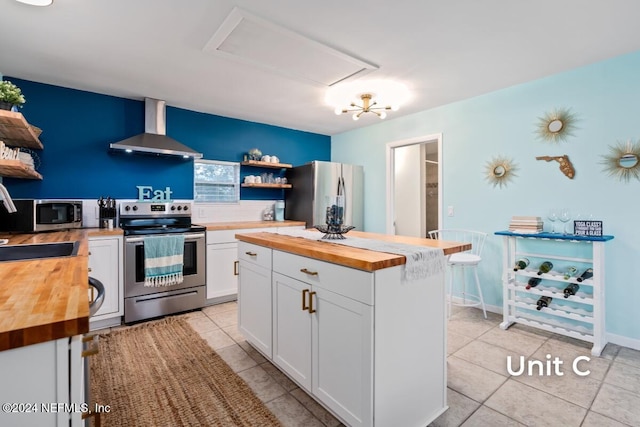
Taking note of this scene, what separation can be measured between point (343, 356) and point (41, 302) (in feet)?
4.05

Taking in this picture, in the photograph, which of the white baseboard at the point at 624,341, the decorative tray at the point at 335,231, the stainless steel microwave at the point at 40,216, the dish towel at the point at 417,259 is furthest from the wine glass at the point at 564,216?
the stainless steel microwave at the point at 40,216

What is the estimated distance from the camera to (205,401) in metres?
1.86

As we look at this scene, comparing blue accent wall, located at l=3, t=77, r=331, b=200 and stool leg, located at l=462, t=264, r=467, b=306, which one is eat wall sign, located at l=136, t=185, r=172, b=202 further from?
stool leg, located at l=462, t=264, r=467, b=306

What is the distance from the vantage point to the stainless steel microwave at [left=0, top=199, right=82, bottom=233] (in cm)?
254

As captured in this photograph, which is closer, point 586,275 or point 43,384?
point 43,384

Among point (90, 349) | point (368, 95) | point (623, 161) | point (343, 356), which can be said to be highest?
point (368, 95)

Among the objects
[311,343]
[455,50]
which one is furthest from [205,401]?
[455,50]

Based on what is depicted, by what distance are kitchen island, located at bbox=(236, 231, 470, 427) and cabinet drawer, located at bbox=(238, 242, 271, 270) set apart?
14cm

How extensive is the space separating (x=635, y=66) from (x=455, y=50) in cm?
149

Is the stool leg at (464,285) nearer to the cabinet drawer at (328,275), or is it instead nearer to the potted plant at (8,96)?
the cabinet drawer at (328,275)

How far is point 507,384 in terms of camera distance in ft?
6.64

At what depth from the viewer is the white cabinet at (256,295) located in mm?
2170

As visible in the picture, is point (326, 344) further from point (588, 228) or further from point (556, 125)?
point (556, 125)

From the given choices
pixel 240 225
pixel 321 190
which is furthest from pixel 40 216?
pixel 321 190
